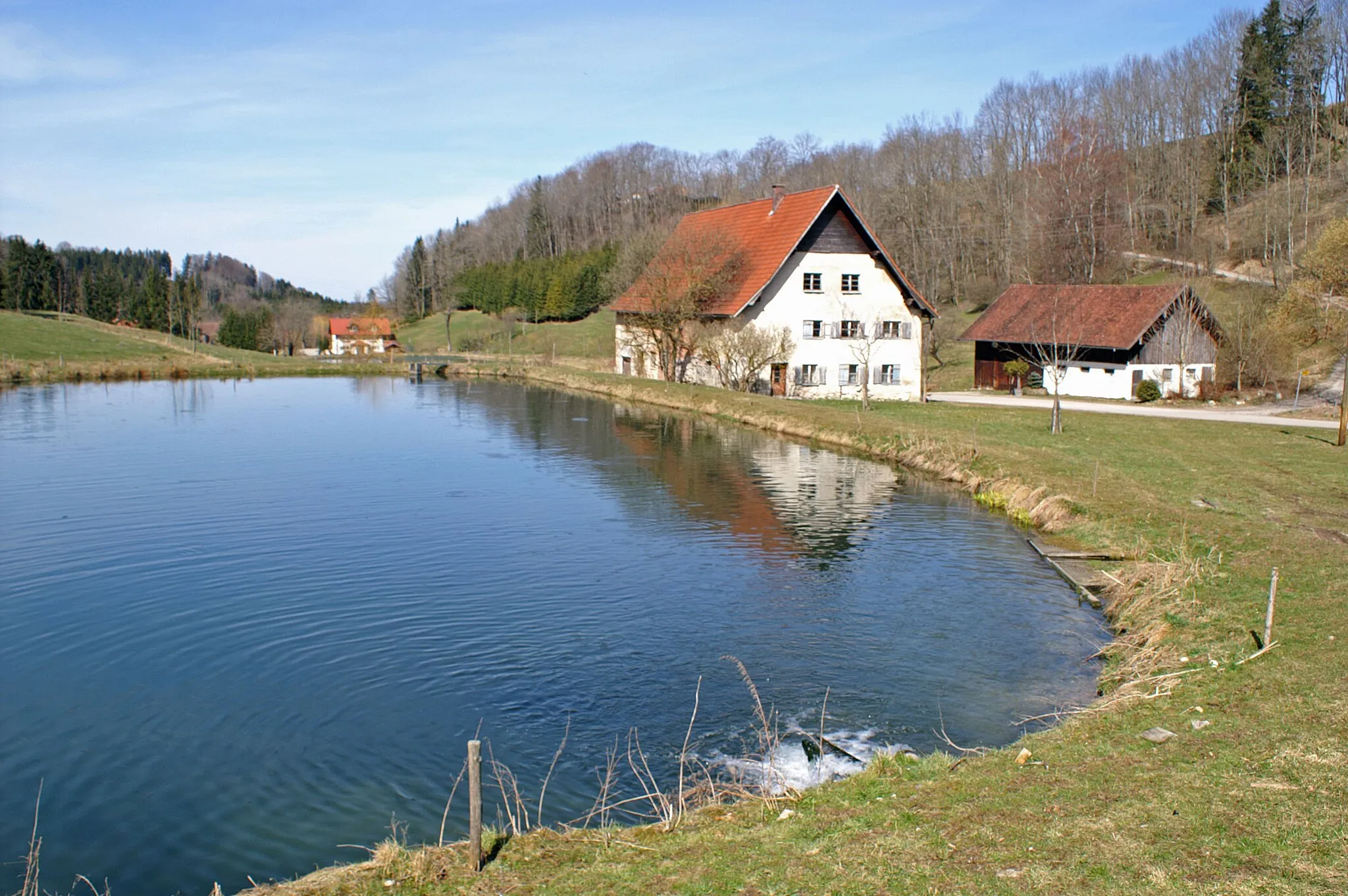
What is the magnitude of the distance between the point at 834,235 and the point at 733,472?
21.2 m

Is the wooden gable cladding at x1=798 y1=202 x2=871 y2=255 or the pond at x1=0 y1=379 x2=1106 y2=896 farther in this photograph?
the wooden gable cladding at x1=798 y1=202 x2=871 y2=255

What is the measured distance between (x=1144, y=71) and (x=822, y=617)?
85.2 meters

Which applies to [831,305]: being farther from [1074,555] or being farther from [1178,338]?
[1074,555]

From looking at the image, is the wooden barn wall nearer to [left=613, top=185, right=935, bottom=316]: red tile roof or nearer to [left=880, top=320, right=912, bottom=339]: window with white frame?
[left=613, top=185, right=935, bottom=316]: red tile roof

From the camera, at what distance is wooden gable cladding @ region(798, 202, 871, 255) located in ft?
149

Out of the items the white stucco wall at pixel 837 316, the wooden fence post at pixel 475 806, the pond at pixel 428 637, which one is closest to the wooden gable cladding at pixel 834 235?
the white stucco wall at pixel 837 316

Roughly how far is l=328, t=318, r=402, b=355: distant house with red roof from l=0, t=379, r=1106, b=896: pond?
68031 mm

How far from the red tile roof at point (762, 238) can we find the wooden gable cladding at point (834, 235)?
59 cm

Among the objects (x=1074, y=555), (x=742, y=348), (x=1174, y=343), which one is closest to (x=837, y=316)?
(x=742, y=348)

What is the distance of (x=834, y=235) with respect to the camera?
45750 millimetres

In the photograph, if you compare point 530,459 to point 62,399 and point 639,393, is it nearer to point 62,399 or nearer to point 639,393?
point 639,393

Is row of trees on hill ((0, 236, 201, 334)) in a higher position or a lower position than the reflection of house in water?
higher

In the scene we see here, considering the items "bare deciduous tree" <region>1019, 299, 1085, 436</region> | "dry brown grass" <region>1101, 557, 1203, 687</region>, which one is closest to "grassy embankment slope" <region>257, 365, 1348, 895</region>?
"dry brown grass" <region>1101, 557, 1203, 687</region>

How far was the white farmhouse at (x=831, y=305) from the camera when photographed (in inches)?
1772
